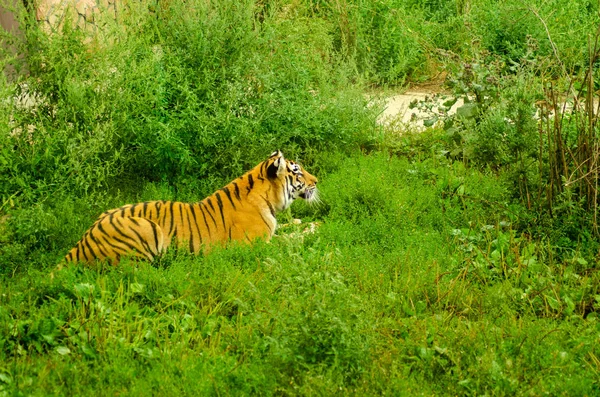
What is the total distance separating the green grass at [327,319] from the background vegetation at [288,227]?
2cm

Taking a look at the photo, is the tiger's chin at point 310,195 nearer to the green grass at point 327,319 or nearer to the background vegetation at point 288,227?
the background vegetation at point 288,227

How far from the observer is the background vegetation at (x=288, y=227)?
4.52m

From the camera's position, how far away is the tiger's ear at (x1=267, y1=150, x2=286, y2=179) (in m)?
6.43

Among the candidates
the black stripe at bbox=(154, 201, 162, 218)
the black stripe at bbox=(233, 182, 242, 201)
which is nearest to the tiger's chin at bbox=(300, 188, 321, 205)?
the black stripe at bbox=(233, 182, 242, 201)

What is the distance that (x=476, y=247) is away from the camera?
19.7 ft

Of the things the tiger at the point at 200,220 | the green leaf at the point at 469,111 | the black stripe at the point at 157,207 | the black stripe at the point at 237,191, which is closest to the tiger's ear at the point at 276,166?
the tiger at the point at 200,220

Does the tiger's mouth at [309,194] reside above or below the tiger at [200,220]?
below

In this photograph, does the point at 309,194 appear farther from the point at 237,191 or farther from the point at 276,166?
the point at 237,191

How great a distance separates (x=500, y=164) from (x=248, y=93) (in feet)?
7.86

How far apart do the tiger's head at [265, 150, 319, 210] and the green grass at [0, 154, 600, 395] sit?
1.18 feet

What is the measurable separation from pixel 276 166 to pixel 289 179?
8.9 inches

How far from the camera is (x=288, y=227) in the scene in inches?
273

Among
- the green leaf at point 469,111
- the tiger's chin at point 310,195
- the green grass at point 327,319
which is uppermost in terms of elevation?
the green leaf at point 469,111

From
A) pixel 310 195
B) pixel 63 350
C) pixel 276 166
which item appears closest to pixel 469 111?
pixel 310 195
